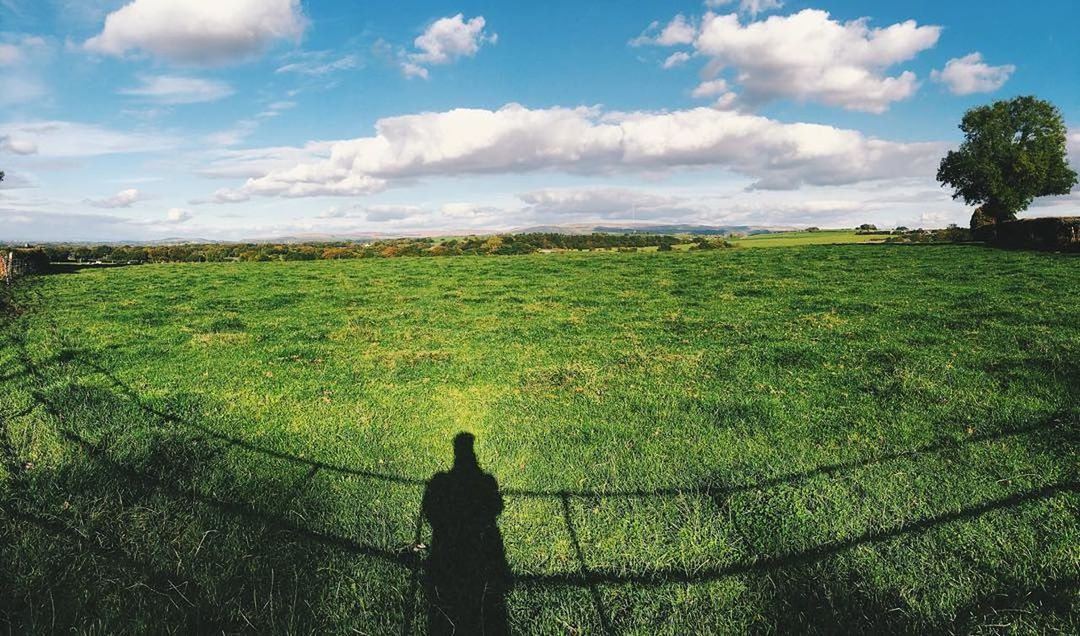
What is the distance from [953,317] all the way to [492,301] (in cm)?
1556

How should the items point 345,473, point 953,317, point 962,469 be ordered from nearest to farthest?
point 962,469 < point 345,473 < point 953,317

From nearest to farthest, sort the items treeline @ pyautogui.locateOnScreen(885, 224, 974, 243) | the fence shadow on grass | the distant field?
1. the fence shadow on grass
2. treeline @ pyautogui.locateOnScreen(885, 224, 974, 243)
3. the distant field

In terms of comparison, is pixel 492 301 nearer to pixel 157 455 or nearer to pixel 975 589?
pixel 157 455

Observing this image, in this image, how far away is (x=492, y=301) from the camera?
72.6 feet

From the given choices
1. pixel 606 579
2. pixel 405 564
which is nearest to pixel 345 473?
pixel 405 564

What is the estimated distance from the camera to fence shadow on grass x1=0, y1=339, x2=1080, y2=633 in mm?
5047

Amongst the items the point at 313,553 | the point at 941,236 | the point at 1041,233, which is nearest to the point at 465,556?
the point at 313,553

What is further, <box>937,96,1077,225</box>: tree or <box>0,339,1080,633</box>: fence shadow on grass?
<box>937,96,1077,225</box>: tree

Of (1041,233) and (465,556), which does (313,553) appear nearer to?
(465,556)

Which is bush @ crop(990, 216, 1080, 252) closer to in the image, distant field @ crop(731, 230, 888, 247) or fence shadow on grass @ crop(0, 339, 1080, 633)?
distant field @ crop(731, 230, 888, 247)

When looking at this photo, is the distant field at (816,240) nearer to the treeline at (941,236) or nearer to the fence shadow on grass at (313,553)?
the treeline at (941,236)

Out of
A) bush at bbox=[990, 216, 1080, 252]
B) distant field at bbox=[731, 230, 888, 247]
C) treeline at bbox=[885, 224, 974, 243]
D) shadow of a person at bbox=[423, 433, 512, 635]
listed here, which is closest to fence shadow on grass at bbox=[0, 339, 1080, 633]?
shadow of a person at bbox=[423, 433, 512, 635]

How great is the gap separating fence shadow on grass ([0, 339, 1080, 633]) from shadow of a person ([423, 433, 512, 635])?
0.7 inches

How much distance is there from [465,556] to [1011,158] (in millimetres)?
62314
